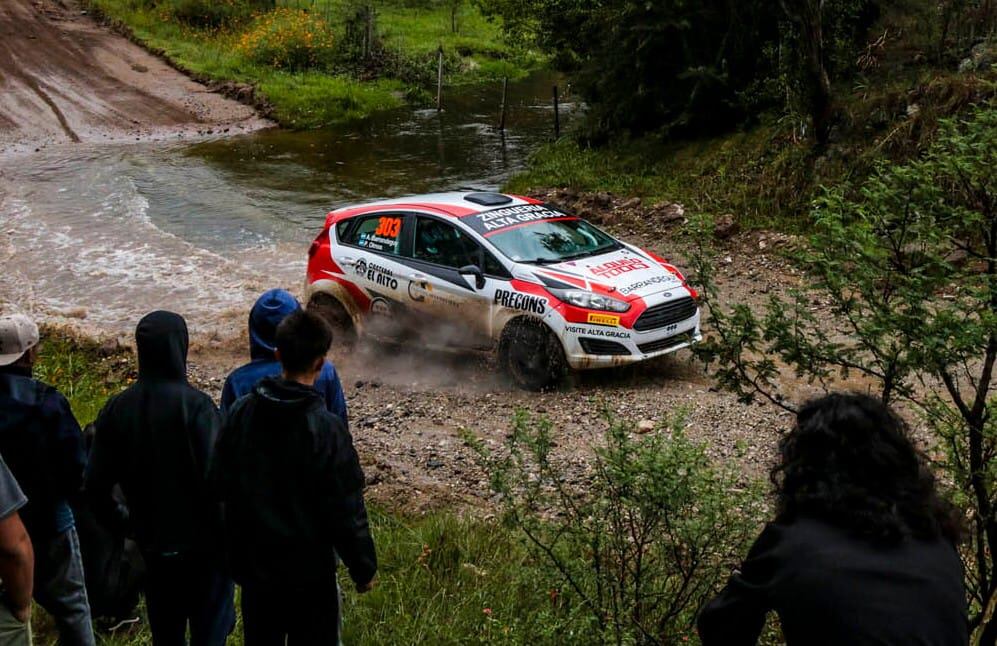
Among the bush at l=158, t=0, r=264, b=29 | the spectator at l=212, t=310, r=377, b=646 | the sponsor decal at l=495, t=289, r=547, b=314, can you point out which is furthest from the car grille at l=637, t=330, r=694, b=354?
the bush at l=158, t=0, r=264, b=29

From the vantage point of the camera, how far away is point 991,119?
4.63 m

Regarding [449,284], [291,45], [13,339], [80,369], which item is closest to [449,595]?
[13,339]

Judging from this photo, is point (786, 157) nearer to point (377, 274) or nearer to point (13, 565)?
point (377, 274)

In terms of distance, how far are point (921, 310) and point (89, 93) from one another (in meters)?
31.8

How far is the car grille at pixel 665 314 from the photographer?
372 inches

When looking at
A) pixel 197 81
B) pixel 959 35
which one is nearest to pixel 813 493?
pixel 959 35

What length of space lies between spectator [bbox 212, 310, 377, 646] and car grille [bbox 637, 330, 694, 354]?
594cm

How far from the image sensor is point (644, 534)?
14.3ft

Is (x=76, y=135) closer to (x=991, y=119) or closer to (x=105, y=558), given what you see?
(x=105, y=558)

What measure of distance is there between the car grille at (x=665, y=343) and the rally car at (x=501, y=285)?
13 millimetres

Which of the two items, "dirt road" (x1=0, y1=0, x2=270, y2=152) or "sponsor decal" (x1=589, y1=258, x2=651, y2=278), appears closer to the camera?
"sponsor decal" (x1=589, y1=258, x2=651, y2=278)

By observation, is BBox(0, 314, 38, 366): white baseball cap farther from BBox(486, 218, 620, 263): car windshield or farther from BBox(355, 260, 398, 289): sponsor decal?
BBox(355, 260, 398, 289): sponsor decal

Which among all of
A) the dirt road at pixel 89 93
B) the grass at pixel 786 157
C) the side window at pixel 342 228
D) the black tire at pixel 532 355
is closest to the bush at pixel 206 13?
the dirt road at pixel 89 93

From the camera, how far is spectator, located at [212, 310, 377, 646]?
373 centimetres
